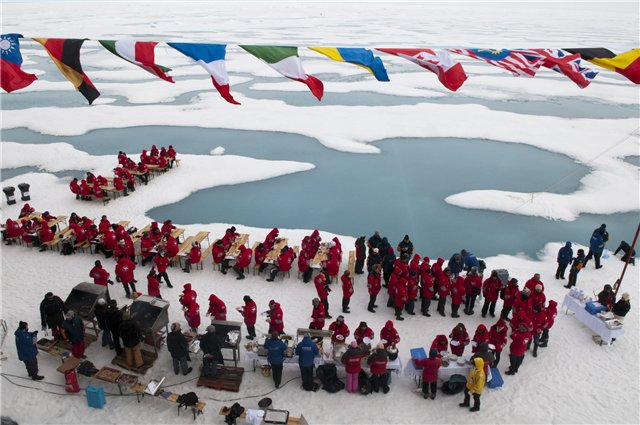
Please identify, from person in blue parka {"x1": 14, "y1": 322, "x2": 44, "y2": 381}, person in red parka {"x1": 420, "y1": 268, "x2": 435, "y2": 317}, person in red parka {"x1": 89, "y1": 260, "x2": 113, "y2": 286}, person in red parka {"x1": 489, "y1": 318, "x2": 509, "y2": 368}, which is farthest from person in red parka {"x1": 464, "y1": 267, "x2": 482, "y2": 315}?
person in blue parka {"x1": 14, "y1": 322, "x2": 44, "y2": 381}

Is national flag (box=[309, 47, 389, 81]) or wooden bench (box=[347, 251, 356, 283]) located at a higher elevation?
national flag (box=[309, 47, 389, 81])

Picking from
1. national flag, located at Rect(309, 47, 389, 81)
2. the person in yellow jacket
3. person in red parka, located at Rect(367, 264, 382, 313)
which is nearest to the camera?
the person in yellow jacket

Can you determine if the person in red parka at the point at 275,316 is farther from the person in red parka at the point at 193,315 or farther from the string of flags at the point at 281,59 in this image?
A: the string of flags at the point at 281,59

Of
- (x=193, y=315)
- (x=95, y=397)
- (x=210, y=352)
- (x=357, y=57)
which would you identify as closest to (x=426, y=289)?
(x=210, y=352)

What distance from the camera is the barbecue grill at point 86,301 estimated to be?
9531mm

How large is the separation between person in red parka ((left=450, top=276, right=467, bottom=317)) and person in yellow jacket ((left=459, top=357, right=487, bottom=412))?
2495 mm

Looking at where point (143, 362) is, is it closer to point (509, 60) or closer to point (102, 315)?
point (102, 315)

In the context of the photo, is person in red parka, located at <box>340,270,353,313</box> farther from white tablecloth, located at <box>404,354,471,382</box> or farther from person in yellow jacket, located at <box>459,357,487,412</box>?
person in yellow jacket, located at <box>459,357,487,412</box>

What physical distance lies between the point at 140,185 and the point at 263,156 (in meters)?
6.05

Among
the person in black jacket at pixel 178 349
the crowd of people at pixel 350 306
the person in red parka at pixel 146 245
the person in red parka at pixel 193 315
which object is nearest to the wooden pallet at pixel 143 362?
the crowd of people at pixel 350 306

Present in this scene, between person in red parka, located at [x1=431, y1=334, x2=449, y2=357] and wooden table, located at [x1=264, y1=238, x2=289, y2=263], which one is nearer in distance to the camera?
person in red parka, located at [x1=431, y1=334, x2=449, y2=357]

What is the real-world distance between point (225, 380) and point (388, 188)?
1173 cm

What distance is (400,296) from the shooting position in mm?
10367

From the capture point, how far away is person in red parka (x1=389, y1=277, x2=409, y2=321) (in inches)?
405
